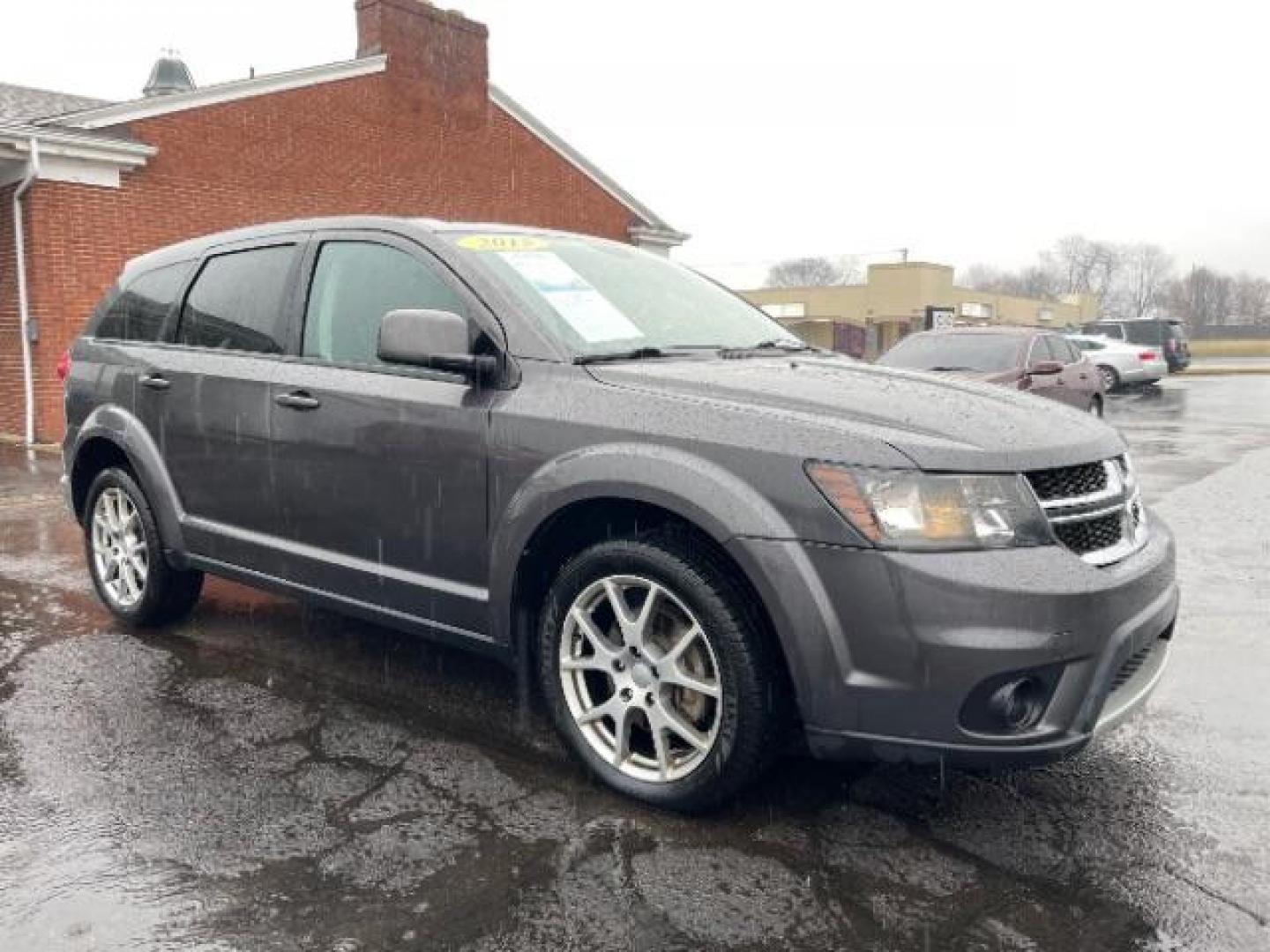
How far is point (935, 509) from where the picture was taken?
259cm

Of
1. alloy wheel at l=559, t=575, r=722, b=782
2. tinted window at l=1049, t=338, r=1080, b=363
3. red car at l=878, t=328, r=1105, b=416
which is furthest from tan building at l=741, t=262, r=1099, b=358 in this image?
alloy wheel at l=559, t=575, r=722, b=782

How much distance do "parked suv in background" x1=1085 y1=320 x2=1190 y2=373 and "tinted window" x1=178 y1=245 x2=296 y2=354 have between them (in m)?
26.1

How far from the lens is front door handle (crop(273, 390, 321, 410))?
372 cm

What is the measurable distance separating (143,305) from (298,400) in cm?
150

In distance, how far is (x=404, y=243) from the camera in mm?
3699

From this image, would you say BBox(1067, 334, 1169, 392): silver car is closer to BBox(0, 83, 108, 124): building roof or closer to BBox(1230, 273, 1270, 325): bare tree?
BBox(0, 83, 108, 124): building roof

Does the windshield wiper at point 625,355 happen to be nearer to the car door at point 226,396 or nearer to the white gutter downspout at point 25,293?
the car door at point 226,396

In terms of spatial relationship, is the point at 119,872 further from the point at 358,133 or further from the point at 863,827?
the point at 358,133

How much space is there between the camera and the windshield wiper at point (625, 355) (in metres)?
3.25

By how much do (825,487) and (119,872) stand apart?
2012mm

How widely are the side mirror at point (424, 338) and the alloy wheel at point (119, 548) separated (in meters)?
2.06

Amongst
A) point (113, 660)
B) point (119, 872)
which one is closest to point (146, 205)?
point (113, 660)

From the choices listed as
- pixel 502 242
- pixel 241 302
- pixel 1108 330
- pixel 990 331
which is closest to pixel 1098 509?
pixel 502 242

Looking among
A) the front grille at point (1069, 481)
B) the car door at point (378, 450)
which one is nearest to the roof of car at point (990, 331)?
the car door at point (378, 450)
